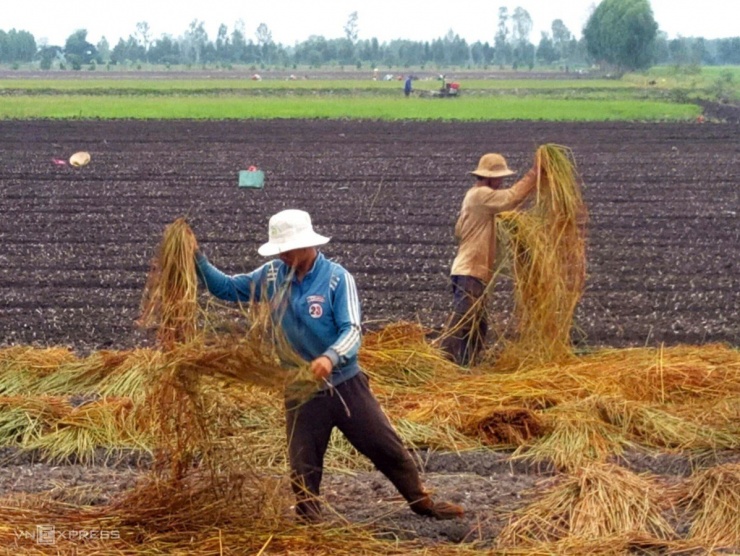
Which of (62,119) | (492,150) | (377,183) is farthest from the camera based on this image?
(62,119)

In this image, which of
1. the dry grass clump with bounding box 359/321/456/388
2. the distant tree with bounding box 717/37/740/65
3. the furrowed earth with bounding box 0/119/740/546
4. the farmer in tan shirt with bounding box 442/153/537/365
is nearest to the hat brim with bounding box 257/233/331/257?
the furrowed earth with bounding box 0/119/740/546

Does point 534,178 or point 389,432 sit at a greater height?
point 534,178

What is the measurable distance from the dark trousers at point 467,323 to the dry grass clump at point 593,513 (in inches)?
120

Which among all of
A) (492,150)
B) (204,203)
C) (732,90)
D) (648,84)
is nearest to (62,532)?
(204,203)

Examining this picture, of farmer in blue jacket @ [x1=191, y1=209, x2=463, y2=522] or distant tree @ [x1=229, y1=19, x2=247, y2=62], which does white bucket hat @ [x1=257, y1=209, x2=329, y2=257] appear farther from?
distant tree @ [x1=229, y1=19, x2=247, y2=62]

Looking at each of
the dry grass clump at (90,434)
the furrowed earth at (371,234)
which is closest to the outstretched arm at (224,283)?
the furrowed earth at (371,234)

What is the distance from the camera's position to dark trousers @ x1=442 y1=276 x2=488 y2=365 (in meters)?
9.42

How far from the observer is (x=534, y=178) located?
908 cm

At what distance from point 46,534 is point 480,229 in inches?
190

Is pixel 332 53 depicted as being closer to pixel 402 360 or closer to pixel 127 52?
pixel 127 52

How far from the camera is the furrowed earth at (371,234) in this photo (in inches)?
282

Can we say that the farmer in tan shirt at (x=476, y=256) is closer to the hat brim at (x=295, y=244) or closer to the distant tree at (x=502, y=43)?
the hat brim at (x=295, y=244)

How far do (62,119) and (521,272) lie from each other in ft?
101

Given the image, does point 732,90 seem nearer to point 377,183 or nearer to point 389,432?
point 377,183
